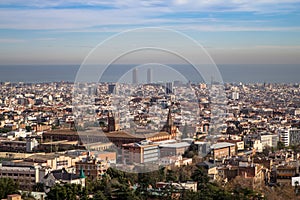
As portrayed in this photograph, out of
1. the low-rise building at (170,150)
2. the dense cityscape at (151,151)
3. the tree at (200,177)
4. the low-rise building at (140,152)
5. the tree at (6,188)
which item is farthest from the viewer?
the low-rise building at (170,150)

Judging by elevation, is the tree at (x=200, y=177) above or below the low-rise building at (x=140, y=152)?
below

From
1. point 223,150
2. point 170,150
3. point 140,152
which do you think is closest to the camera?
point 140,152

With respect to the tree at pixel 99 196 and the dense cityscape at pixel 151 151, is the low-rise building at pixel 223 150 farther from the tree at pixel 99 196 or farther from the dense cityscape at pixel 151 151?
the tree at pixel 99 196

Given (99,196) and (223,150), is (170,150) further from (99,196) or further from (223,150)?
(99,196)

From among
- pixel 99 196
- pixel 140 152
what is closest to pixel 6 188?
pixel 99 196

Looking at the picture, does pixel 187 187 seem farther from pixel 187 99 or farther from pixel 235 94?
pixel 235 94

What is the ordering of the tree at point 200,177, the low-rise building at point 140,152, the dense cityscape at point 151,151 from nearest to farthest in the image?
the dense cityscape at point 151,151 < the tree at point 200,177 < the low-rise building at point 140,152

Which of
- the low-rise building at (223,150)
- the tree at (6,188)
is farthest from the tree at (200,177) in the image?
the low-rise building at (223,150)

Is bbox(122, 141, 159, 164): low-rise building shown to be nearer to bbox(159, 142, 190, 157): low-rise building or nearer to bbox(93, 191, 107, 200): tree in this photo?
bbox(159, 142, 190, 157): low-rise building

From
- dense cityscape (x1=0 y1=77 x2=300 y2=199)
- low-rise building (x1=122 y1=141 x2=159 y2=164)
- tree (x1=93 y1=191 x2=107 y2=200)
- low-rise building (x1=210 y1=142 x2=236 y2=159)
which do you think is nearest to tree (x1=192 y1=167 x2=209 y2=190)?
dense cityscape (x1=0 y1=77 x2=300 y2=199)

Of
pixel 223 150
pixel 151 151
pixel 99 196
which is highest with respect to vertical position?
pixel 151 151
